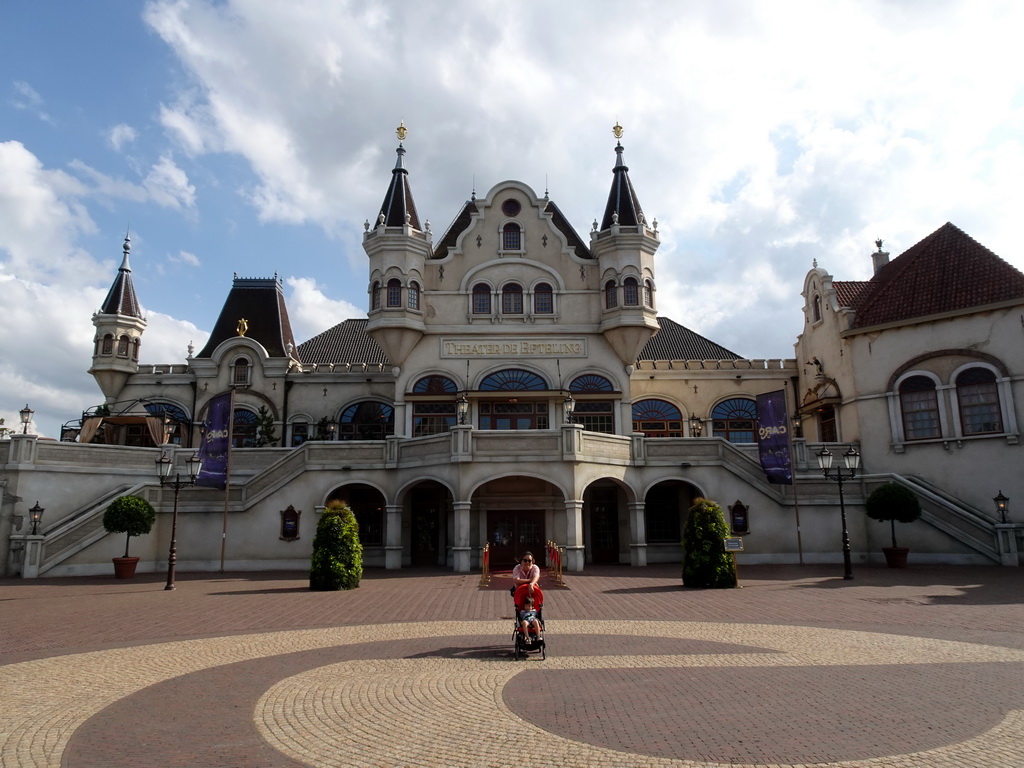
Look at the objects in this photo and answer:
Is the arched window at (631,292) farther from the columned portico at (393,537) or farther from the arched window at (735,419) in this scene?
the columned portico at (393,537)

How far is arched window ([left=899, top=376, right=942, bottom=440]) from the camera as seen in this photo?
31.2 metres

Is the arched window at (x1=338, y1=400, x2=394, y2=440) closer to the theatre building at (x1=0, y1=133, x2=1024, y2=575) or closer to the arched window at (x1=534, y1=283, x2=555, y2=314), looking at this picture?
the theatre building at (x1=0, y1=133, x2=1024, y2=575)

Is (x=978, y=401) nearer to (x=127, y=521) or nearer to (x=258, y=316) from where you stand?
(x=127, y=521)

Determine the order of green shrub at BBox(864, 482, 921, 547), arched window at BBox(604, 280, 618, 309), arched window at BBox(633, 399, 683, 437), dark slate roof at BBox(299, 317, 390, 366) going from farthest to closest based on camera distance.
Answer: dark slate roof at BBox(299, 317, 390, 366)
arched window at BBox(633, 399, 683, 437)
arched window at BBox(604, 280, 618, 309)
green shrub at BBox(864, 482, 921, 547)

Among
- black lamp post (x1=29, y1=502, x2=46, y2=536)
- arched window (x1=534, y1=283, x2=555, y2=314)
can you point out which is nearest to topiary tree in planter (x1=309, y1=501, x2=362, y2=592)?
black lamp post (x1=29, y1=502, x2=46, y2=536)

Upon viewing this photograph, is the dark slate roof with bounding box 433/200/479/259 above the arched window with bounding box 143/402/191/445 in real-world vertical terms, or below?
above

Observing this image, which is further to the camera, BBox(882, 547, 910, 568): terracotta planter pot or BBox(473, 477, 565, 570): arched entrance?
BBox(473, 477, 565, 570): arched entrance

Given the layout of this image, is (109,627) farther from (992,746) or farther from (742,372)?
(742,372)

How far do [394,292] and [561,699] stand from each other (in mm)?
27586

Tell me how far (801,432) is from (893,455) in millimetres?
7445

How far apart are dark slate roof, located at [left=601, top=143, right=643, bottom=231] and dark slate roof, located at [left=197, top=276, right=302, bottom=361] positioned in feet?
64.8

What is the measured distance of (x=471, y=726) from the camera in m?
8.26

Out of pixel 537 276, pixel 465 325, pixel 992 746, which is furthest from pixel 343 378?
pixel 992 746

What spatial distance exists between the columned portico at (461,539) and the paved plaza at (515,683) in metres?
8.66
